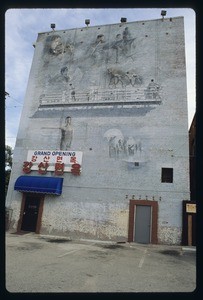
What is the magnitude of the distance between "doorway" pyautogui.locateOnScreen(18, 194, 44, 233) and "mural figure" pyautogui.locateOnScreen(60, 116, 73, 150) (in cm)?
382

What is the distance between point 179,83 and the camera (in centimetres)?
1731

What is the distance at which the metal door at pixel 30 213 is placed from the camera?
56.5 ft

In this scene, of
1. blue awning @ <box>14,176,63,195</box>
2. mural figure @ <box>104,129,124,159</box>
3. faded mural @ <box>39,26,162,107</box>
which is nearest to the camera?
blue awning @ <box>14,176,63,195</box>

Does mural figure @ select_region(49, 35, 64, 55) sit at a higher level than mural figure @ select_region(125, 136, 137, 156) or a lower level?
higher

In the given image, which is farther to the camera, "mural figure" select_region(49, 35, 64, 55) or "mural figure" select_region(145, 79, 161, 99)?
"mural figure" select_region(49, 35, 64, 55)

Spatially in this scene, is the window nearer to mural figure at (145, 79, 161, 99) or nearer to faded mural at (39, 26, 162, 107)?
faded mural at (39, 26, 162, 107)

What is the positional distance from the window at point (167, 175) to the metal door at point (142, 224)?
201 centimetres

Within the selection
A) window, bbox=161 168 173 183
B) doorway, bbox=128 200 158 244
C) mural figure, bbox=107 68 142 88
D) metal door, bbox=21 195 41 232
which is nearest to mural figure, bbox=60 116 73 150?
metal door, bbox=21 195 41 232

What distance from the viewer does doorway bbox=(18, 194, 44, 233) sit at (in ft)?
56.2

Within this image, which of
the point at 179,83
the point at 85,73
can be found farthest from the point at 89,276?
the point at 85,73

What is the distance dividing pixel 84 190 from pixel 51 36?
1398 cm

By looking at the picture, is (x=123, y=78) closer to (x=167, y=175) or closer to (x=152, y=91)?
(x=152, y=91)
